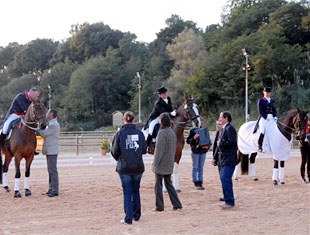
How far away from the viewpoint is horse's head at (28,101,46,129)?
1219cm

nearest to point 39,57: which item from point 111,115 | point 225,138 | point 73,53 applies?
point 73,53

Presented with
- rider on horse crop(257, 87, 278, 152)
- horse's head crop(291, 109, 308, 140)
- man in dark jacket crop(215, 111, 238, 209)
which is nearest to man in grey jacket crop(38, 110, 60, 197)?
man in dark jacket crop(215, 111, 238, 209)

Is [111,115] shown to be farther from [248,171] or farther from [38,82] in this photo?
[248,171]

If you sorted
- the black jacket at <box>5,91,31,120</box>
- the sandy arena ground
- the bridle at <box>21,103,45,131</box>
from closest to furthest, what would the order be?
the sandy arena ground → the bridle at <box>21,103,45,131</box> → the black jacket at <box>5,91,31,120</box>

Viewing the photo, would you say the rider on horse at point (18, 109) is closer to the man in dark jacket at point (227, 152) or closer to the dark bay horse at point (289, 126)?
the man in dark jacket at point (227, 152)

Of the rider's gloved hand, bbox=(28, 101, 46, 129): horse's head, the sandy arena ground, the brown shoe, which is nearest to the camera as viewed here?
the sandy arena ground

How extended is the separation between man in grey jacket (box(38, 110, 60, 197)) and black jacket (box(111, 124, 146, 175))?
167 inches

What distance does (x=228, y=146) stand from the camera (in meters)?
10.4

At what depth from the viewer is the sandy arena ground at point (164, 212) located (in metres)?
8.74

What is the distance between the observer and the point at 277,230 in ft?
28.0

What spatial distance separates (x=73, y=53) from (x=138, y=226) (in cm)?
7630

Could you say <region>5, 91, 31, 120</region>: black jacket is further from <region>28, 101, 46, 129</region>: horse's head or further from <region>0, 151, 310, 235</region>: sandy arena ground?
<region>0, 151, 310, 235</region>: sandy arena ground

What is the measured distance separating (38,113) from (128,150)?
394 cm

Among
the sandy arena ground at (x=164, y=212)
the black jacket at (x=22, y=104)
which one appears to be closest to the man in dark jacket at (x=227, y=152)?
the sandy arena ground at (x=164, y=212)
